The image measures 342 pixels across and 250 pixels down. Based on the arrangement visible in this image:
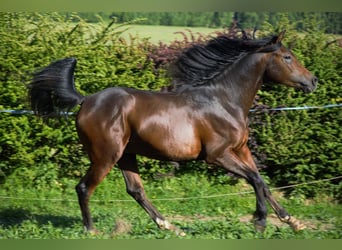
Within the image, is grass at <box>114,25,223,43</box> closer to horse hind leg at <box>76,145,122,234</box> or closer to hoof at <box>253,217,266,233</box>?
horse hind leg at <box>76,145,122,234</box>

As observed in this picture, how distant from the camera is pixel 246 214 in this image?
817 centimetres

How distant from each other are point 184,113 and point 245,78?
787mm

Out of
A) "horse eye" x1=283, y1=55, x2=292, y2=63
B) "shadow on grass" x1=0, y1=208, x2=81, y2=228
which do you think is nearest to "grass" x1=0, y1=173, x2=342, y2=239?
"shadow on grass" x1=0, y1=208, x2=81, y2=228

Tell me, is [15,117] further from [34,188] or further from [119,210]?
[119,210]

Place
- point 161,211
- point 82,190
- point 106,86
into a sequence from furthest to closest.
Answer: point 106,86, point 161,211, point 82,190

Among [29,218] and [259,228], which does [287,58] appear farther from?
A: [29,218]

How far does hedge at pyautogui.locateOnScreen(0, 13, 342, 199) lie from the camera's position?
893 centimetres

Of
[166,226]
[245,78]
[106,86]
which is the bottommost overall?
[166,226]

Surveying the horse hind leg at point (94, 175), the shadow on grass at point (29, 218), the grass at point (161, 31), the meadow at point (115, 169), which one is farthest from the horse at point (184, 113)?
the grass at point (161, 31)

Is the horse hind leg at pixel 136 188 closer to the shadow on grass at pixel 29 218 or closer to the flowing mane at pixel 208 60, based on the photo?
the shadow on grass at pixel 29 218

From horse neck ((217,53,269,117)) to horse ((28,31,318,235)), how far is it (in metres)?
0.01

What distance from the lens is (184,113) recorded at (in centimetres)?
696

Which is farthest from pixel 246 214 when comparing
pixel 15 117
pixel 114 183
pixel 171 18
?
pixel 171 18

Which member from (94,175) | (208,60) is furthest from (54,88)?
(208,60)
